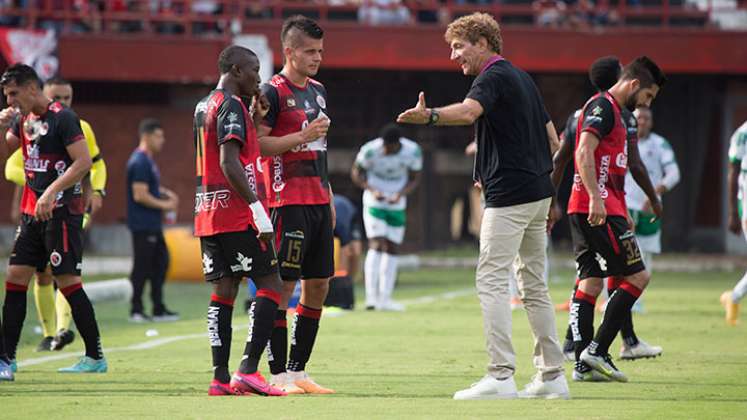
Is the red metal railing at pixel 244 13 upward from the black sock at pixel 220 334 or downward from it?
upward

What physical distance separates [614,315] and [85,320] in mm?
3836

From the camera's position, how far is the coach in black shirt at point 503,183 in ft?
27.0

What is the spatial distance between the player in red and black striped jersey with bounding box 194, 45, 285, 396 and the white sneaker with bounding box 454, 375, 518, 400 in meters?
1.17

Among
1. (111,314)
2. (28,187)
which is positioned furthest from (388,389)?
(111,314)

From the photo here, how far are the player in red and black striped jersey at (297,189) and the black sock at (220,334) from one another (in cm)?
43

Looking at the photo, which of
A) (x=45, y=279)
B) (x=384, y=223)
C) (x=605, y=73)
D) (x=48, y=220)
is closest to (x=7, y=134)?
(x=48, y=220)

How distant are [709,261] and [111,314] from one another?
15.7 meters

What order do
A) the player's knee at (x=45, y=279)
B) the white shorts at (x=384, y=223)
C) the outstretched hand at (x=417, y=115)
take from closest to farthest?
1. the outstretched hand at (x=417, y=115)
2. the player's knee at (x=45, y=279)
3. the white shorts at (x=384, y=223)

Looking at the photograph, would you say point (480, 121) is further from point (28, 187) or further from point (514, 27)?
point (514, 27)

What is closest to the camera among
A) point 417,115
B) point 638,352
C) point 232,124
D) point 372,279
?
point 417,115

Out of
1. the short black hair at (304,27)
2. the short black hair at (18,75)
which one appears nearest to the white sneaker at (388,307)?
the short black hair at (18,75)

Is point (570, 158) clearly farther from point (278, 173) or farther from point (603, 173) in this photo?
point (278, 173)

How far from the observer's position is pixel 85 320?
10117 mm

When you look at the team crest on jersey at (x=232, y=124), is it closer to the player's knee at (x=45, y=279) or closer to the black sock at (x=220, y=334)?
the black sock at (x=220, y=334)
